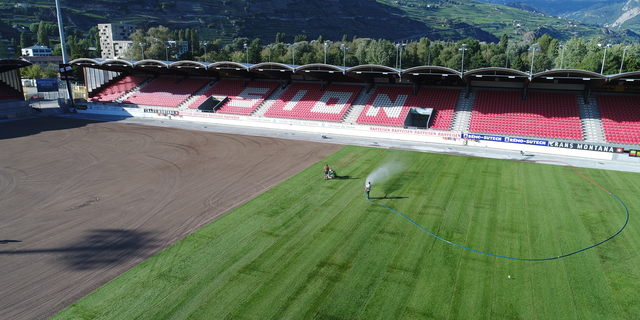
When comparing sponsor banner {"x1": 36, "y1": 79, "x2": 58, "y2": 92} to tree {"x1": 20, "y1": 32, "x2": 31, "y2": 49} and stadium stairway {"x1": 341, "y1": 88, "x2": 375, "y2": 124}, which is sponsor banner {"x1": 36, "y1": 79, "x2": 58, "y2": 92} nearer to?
stadium stairway {"x1": 341, "y1": 88, "x2": 375, "y2": 124}

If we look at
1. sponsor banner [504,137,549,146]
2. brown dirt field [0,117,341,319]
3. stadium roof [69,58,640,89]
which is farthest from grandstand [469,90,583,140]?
brown dirt field [0,117,341,319]

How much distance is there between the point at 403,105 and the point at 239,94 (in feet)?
83.1

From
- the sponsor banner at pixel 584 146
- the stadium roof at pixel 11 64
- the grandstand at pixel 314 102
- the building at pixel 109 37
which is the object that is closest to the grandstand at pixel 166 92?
the stadium roof at pixel 11 64

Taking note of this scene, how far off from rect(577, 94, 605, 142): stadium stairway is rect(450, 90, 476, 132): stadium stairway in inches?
438

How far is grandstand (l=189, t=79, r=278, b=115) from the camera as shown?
179 feet

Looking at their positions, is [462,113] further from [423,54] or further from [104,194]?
[423,54]

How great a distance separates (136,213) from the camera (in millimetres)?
21625

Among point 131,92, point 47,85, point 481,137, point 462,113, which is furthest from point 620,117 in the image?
point 47,85

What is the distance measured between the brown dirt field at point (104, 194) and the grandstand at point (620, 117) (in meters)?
27.7

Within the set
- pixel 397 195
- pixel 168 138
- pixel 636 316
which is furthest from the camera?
→ pixel 168 138

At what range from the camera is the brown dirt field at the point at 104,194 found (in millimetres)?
15661

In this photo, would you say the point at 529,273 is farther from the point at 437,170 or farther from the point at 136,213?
the point at 136,213

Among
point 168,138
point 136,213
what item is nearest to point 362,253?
point 136,213

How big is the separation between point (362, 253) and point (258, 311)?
5.73 m
